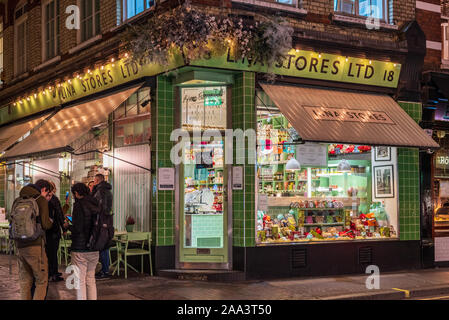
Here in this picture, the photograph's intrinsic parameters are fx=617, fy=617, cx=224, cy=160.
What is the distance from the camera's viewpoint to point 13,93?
19.7 meters

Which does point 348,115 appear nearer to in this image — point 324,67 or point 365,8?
point 324,67

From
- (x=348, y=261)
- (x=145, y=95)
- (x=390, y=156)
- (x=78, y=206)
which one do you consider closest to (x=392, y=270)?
(x=348, y=261)

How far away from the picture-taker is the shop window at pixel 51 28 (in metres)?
17.2

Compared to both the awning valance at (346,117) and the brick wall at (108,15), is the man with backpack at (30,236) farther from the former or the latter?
the brick wall at (108,15)

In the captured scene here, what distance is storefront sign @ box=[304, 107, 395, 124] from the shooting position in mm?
12008

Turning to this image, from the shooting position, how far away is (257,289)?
1061 centimetres

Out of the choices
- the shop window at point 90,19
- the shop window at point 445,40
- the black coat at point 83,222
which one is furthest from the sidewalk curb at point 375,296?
the shop window at point 90,19

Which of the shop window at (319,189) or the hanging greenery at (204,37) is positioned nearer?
the hanging greenery at (204,37)

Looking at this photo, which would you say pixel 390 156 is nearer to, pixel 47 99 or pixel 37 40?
pixel 47 99

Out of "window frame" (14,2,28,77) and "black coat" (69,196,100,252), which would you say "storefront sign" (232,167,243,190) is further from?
"window frame" (14,2,28,77)

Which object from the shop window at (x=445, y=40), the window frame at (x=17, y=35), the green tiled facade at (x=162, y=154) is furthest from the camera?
the window frame at (x=17, y=35)

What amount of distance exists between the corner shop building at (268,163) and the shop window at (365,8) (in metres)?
1.16

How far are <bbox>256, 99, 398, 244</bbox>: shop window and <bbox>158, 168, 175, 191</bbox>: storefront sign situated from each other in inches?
66.1

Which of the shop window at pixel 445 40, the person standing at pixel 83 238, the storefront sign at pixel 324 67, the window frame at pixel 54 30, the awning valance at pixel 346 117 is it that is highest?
the window frame at pixel 54 30
